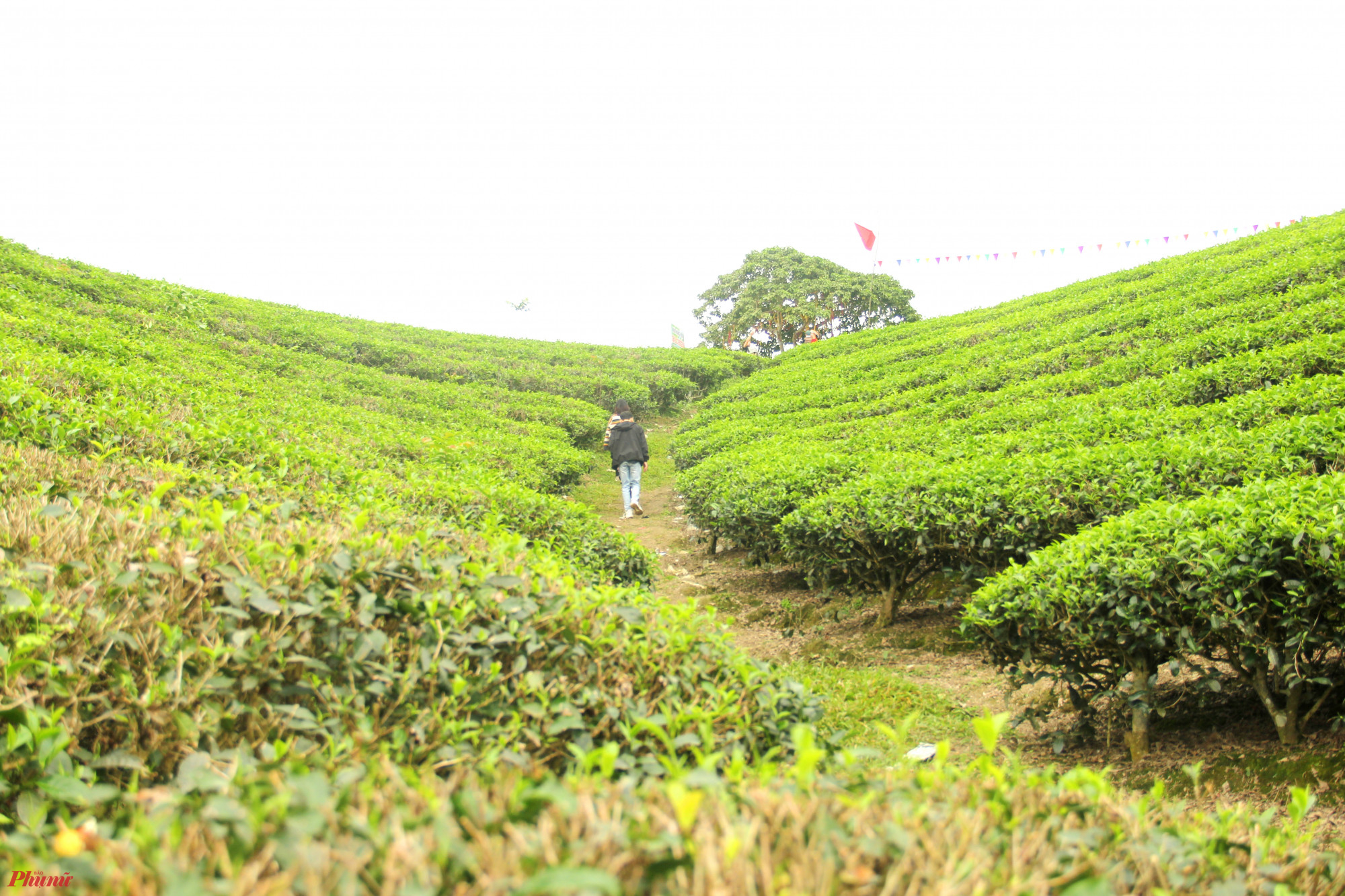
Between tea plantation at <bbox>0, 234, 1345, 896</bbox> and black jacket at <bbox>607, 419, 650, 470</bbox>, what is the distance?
2927mm

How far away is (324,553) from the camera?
265cm

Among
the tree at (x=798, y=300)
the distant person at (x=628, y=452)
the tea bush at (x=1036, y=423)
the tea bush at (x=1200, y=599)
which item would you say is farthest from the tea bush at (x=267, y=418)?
the tree at (x=798, y=300)

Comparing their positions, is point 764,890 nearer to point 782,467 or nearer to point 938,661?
point 938,661

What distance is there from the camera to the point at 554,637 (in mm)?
2625

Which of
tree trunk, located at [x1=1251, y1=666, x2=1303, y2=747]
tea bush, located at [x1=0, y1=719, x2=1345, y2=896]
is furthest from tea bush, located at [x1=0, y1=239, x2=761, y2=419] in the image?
tree trunk, located at [x1=1251, y1=666, x2=1303, y2=747]

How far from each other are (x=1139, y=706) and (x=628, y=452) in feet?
29.4

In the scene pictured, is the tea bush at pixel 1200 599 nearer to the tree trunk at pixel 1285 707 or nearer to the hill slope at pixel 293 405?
the tree trunk at pixel 1285 707

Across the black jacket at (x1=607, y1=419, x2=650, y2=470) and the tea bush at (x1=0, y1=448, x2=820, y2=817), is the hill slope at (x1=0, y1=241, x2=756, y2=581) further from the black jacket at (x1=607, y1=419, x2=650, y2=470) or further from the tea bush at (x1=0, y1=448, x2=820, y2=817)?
the tea bush at (x1=0, y1=448, x2=820, y2=817)

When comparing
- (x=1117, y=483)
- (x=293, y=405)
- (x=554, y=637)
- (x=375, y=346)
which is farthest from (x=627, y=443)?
(x=375, y=346)

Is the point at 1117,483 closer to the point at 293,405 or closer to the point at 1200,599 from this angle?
the point at 1200,599

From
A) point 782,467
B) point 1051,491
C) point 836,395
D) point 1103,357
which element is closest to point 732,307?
point 836,395

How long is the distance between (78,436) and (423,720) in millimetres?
4491

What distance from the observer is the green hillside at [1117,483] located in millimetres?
3746

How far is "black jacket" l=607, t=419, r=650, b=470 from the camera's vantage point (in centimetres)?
1214
